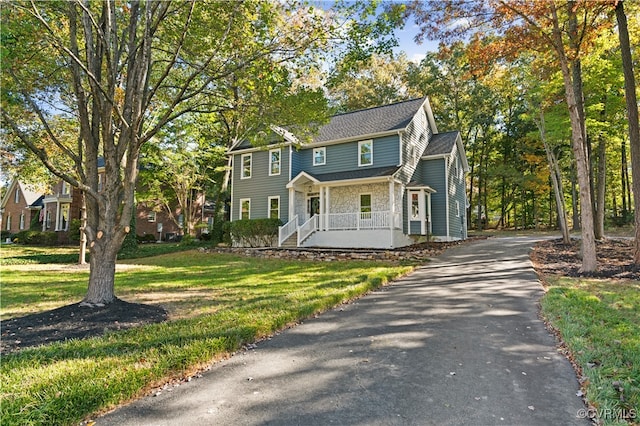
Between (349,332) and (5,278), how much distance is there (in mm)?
10988

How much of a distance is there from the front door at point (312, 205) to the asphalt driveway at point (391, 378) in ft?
47.1

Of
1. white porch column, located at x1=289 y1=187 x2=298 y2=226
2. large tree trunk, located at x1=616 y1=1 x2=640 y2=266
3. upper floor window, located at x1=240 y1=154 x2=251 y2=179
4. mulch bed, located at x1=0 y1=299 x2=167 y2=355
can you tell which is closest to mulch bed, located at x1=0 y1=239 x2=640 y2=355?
mulch bed, located at x1=0 y1=299 x2=167 y2=355

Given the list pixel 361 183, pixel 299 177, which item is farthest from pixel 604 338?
pixel 299 177

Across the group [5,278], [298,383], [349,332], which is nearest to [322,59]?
[349,332]

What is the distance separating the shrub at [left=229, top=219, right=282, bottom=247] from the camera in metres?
18.9

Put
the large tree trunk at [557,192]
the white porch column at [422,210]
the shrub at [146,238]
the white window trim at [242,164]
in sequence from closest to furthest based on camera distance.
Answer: the large tree trunk at [557,192], the white porch column at [422,210], the white window trim at [242,164], the shrub at [146,238]

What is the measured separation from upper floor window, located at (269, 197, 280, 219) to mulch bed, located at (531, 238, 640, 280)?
12499mm

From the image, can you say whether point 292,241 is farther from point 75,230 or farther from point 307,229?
point 75,230

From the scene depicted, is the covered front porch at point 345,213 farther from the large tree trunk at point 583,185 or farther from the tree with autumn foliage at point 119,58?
the tree with autumn foliage at point 119,58

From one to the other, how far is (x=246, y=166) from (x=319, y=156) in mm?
4763

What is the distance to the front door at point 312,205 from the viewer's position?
2023 centimetres

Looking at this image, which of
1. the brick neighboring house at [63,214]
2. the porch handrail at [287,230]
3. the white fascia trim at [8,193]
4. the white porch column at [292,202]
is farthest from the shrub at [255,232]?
the white fascia trim at [8,193]

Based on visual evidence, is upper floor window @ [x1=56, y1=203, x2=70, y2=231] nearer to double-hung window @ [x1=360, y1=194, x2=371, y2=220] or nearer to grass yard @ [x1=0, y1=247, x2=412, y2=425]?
grass yard @ [x1=0, y1=247, x2=412, y2=425]

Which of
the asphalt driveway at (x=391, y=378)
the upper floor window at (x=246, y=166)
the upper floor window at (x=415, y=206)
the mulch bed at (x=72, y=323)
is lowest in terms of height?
the asphalt driveway at (x=391, y=378)
